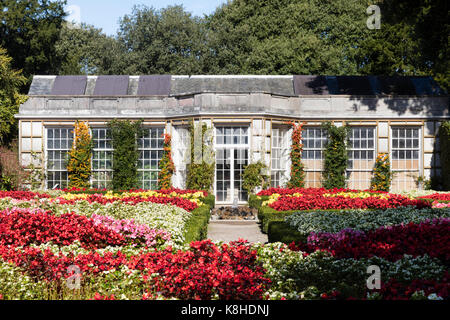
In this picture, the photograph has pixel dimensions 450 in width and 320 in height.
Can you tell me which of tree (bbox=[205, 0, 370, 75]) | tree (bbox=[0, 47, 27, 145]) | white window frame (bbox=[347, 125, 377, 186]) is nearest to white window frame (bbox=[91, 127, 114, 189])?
tree (bbox=[0, 47, 27, 145])

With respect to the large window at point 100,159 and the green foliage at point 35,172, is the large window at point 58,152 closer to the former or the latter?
the green foliage at point 35,172

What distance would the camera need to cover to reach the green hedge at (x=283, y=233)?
8.77 meters

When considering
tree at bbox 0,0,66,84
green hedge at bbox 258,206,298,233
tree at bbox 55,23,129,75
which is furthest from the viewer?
tree at bbox 55,23,129,75

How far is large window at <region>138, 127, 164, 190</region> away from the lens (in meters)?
21.5

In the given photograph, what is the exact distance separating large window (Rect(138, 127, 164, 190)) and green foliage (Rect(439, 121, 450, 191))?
10814mm

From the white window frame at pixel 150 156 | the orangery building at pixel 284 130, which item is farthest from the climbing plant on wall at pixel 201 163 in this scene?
the white window frame at pixel 150 156

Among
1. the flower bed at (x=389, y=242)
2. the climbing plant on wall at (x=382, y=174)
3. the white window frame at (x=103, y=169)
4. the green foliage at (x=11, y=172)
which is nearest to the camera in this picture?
the flower bed at (x=389, y=242)

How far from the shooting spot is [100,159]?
21.6 metres

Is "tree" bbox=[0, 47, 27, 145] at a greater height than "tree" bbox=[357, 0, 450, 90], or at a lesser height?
lesser

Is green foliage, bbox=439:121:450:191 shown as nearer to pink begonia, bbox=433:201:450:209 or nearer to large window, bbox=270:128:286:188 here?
large window, bbox=270:128:286:188

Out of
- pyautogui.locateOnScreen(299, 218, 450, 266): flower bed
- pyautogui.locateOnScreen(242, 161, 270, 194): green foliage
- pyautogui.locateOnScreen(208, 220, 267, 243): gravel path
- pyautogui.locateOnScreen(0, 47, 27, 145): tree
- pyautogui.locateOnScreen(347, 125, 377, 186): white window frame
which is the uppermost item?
pyautogui.locateOnScreen(0, 47, 27, 145): tree

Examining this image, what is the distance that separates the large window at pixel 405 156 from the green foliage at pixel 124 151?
33.1 ft

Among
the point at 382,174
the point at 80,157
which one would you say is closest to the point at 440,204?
the point at 382,174
